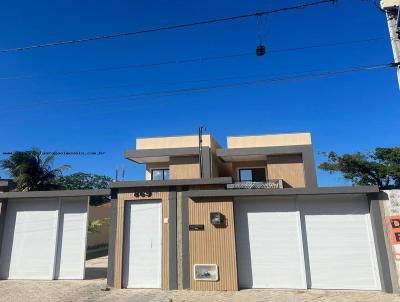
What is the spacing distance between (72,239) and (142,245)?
339cm

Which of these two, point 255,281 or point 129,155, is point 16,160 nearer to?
point 129,155

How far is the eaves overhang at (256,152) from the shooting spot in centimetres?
1975

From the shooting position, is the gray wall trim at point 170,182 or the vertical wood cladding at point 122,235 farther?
the gray wall trim at point 170,182

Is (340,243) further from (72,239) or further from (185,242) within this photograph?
(72,239)

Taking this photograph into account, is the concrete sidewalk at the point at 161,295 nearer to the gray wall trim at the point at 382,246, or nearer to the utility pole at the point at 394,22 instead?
the gray wall trim at the point at 382,246

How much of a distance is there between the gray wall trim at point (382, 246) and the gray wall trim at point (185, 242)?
20.4 ft

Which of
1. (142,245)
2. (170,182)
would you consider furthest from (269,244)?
(142,245)

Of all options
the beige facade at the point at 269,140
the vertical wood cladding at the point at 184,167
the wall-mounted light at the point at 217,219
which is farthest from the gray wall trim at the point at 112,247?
the beige facade at the point at 269,140

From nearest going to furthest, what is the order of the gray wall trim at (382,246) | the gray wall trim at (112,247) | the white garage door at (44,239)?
the gray wall trim at (382,246)
the gray wall trim at (112,247)
the white garage door at (44,239)

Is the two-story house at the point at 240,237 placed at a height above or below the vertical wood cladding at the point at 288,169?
below

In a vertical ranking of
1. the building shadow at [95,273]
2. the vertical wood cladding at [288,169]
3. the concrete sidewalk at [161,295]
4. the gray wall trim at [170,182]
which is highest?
the vertical wood cladding at [288,169]

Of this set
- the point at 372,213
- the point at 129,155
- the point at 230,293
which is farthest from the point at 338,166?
the point at 230,293

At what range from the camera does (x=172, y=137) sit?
954 inches

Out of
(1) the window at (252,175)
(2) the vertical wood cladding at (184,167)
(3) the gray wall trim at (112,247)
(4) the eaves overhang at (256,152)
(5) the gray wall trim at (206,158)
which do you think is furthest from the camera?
(1) the window at (252,175)
